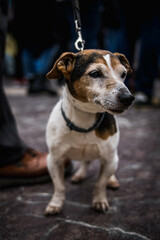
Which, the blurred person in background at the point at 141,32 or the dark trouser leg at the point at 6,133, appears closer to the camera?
the dark trouser leg at the point at 6,133

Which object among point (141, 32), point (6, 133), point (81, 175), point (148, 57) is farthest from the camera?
point (148, 57)

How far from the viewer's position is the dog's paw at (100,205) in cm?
195

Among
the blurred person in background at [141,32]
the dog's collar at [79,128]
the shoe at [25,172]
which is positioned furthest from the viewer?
the blurred person in background at [141,32]

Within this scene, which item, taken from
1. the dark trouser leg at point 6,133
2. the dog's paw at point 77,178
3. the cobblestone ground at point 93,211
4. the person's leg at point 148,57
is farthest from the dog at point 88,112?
the person's leg at point 148,57

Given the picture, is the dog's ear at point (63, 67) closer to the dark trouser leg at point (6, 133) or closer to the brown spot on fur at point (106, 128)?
the brown spot on fur at point (106, 128)

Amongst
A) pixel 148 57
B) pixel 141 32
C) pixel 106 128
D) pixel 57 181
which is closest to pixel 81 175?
pixel 57 181

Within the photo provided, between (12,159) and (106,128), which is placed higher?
(106,128)

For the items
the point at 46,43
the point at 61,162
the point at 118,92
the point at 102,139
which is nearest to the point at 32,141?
the point at 61,162

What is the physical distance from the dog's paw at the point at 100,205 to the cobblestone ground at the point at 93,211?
33 millimetres

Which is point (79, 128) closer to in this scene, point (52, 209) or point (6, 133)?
point (52, 209)

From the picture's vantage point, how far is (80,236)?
166 cm

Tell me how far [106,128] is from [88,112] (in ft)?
0.62

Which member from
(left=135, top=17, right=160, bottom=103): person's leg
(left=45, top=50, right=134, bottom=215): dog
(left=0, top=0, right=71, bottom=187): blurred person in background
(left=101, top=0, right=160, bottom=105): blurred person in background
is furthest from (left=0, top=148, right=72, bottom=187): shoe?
(left=135, top=17, right=160, bottom=103): person's leg

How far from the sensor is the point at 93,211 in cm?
197
